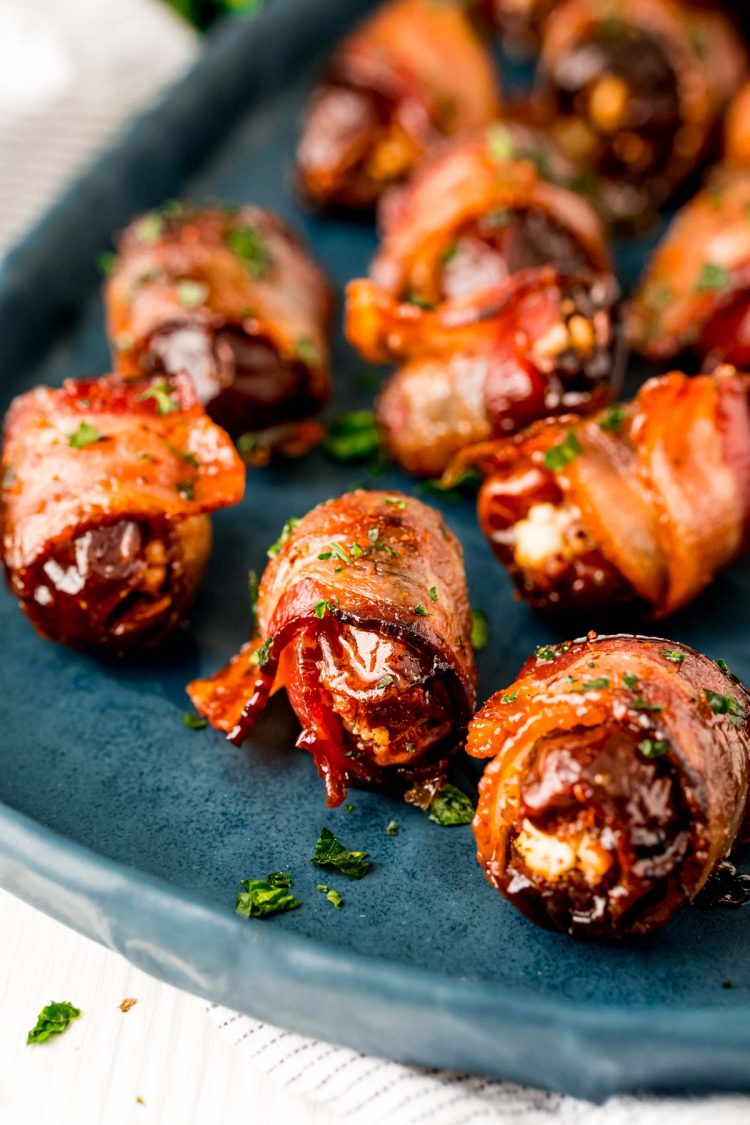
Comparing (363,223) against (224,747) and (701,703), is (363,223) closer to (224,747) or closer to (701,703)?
(224,747)

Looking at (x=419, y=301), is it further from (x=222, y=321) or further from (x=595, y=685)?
(x=595, y=685)

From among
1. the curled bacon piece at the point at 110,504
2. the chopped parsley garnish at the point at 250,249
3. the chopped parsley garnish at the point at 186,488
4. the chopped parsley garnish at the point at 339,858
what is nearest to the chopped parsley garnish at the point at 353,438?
the chopped parsley garnish at the point at 250,249

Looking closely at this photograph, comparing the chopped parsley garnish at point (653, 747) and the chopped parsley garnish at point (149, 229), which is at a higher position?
the chopped parsley garnish at point (149, 229)

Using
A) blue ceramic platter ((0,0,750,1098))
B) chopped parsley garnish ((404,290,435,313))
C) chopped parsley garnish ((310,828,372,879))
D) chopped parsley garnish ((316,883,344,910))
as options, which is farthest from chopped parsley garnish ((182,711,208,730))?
chopped parsley garnish ((404,290,435,313))

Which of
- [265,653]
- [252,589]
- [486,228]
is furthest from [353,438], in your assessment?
[265,653]

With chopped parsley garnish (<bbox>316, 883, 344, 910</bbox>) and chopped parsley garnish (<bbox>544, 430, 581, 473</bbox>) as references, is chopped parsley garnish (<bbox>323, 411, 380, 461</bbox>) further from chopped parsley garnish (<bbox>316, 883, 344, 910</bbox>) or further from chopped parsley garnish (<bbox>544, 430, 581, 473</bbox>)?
chopped parsley garnish (<bbox>316, 883, 344, 910</bbox>)

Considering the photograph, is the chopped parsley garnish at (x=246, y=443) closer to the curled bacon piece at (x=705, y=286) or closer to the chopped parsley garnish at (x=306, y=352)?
the chopped parsley garnish at (x=306, y=352)

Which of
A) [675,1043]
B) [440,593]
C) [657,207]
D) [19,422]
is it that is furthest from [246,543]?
[657,207]

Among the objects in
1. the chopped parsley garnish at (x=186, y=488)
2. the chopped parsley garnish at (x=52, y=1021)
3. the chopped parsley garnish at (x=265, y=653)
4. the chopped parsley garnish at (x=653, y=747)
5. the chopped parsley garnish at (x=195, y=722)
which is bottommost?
the chopped parsley garnish at (x=52, y=1021)
